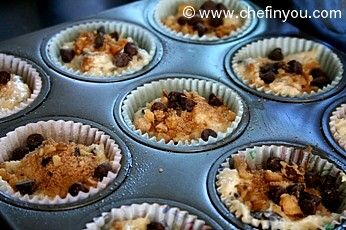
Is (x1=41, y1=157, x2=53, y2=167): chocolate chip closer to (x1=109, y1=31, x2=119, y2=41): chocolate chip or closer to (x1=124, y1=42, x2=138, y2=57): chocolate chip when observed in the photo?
(x1=124, y1=42, x2=138, y2=57): chocolate chip

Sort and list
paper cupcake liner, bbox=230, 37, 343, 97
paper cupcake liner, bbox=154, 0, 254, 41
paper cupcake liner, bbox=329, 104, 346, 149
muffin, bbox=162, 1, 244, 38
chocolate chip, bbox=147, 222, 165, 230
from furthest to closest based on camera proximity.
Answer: muffin, bbox=162, 1, 244, 38
paper cupcake liner, bbox=154, 0, 254, 41
paper cupcake liner, bbox=230, 37, 343, 97
paper cupcake liner, bbox=329, 104, 346, 149
chocolate chip, bbox=147, 222, 165, 230

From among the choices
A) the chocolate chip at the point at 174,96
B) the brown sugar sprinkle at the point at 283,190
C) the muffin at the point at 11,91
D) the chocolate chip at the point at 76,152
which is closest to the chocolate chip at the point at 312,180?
the brown sugar sprinkle at the point at 283,190

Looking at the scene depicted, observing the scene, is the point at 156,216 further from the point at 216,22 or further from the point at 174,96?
the point at 216,22

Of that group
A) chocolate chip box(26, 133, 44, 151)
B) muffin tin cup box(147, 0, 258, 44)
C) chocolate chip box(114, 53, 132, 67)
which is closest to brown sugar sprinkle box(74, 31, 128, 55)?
chocolate chip box(114, 53, 132, 67)

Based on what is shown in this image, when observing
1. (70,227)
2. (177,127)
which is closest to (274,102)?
(177,127)

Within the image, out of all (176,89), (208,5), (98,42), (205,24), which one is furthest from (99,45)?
(208,5)

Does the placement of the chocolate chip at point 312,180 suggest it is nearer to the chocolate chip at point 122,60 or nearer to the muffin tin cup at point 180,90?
the muffin tin cup at point 180,90
